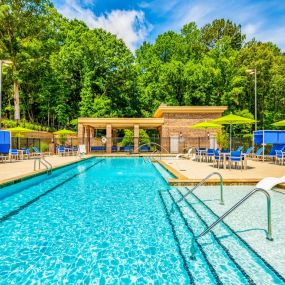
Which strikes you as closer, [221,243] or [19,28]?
[221,243]

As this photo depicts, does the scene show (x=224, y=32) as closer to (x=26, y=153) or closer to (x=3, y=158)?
(x=26, y=153)

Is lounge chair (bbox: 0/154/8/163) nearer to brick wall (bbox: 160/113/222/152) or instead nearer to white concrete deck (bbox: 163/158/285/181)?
white concrete deck (bbox: 163/158/285/181)

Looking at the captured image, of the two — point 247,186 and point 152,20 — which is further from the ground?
point 152,20

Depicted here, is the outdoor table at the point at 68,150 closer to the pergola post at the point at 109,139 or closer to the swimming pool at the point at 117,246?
the pergola post at the point at 109,139

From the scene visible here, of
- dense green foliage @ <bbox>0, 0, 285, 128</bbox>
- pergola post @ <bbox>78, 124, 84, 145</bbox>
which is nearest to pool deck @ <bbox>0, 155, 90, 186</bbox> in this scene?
pergola post @ <bbox>78, 124, 84, 145</bbox>

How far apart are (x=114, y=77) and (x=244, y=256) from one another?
36125mm

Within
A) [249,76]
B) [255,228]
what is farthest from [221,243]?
[249,76]

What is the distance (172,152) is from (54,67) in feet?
65.3

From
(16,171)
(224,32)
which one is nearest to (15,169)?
(16,171)

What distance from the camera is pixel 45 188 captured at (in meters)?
8.91

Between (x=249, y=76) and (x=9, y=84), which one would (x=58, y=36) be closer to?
(x=9, y=84)

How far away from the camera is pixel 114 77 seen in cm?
3766

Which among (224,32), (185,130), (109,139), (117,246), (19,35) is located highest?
(224,32)

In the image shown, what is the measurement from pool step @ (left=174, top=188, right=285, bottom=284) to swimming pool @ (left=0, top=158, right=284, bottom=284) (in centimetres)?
1
